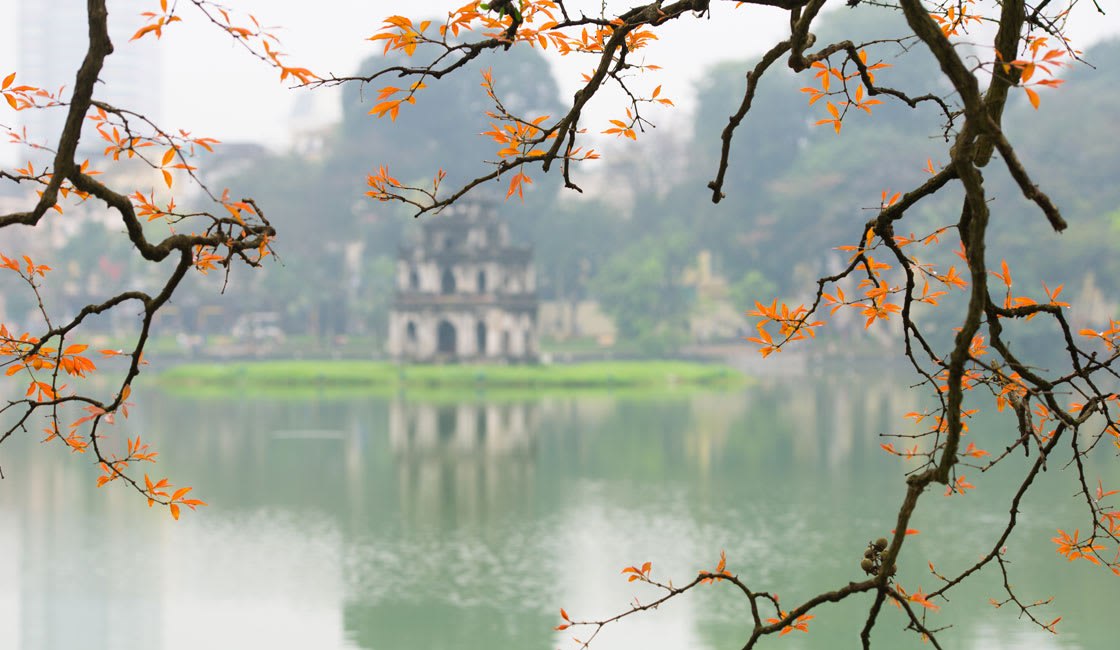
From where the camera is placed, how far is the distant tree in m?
2.36

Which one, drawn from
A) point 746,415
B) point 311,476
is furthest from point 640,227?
point 311,476

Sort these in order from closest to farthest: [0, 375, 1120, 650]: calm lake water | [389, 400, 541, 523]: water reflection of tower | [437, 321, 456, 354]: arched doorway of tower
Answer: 1. [0, 375, 1120, 650]: calm lake water
2. [389, 400, 541, 523]: water reflection of tower
3. [437, 321, 456, 354]: arched doorway of tower

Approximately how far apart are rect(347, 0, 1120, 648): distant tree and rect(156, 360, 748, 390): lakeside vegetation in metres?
5.59

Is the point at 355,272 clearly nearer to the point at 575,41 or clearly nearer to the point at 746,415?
the point at 746,415

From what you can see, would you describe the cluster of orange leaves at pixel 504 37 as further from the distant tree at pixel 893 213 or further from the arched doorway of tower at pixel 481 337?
the arched doorway of tower at pixel 481 337

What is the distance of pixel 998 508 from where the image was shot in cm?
1341

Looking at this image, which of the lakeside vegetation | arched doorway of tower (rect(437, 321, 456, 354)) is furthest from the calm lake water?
arched doorway of tower (rect(437, 321, 456, 354))

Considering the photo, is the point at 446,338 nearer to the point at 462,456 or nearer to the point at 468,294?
the point at 468,294

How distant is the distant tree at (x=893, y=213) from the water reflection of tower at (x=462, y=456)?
3637 mm

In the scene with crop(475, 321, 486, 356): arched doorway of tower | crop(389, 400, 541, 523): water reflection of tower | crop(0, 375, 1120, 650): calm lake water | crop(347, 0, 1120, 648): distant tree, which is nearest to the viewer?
crop(347, 0, 1120, 648): distant tree

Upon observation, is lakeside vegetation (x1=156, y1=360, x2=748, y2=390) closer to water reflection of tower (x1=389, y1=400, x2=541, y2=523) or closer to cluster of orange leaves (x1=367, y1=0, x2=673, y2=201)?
water reflection of tower (x1=389, y1=400, x2=541, y2=523)

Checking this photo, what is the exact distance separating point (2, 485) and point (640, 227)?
108 ft

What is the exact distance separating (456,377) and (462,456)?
12441mm

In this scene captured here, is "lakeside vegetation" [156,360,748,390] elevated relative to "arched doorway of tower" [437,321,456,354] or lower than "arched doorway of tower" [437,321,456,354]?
lower
